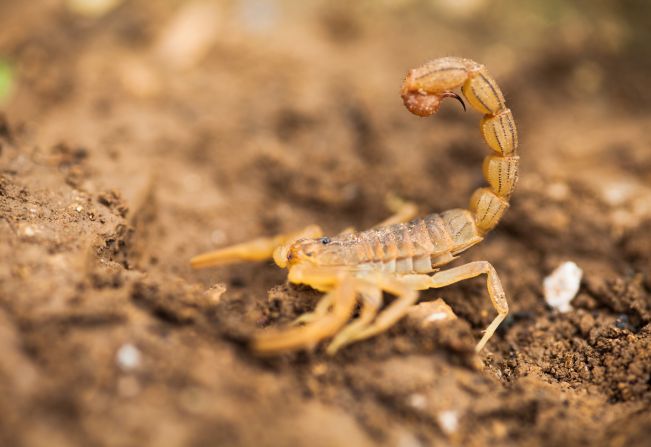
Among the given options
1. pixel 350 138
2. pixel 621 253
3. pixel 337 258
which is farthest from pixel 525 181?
pixel 337 258

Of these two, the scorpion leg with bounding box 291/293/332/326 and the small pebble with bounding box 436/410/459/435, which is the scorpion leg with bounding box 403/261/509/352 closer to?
the scorpion leg with bounding box 291/293/332/326

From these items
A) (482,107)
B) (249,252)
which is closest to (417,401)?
(249,252)

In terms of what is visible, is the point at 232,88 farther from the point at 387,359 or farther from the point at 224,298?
the point at 387,359

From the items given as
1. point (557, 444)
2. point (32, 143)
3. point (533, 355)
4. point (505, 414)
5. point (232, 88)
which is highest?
point (232, 88)

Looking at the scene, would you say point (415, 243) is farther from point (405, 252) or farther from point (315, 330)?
point (315, 330)

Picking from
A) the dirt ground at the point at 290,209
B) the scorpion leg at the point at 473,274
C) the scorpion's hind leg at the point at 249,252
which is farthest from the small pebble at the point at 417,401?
the scorpion's hind leg at the point at 249,252
